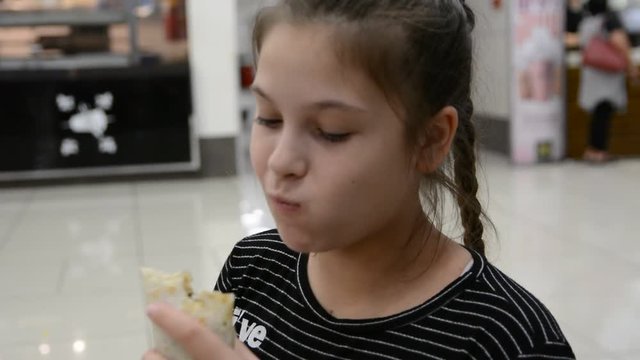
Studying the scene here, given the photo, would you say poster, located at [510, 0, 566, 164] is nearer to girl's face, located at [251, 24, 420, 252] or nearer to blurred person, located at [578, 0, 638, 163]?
blurred person, located at [578, 0, 638, 163]

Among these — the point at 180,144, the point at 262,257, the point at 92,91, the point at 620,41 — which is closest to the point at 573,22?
the point at 620,41

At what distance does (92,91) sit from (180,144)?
84 centimetres

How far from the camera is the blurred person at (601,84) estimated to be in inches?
258

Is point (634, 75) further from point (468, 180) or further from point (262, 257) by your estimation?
point (262, 257)

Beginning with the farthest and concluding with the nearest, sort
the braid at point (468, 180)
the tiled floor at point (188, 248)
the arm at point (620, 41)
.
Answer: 1. the arm at point (620, 41)
2. the tiled floor at point (188, 248)
3. the braid at point (468, 180)

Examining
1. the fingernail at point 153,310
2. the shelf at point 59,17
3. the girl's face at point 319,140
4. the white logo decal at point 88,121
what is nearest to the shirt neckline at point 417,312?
the girl's face at point 319,140

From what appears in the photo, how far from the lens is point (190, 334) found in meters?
0.71

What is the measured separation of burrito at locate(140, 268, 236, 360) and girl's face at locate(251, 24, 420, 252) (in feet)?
0.32

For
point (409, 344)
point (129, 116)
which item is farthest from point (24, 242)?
point (409, 344)

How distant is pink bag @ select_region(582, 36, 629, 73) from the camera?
6.54 meters

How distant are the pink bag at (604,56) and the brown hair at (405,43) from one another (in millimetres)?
6146

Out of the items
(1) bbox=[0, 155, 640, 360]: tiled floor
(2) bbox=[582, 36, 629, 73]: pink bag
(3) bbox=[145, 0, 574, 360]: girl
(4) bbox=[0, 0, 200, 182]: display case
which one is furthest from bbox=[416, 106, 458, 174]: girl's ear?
(2) bbox=[582, 36, 629, 73]: pink bag

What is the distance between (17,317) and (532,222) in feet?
9.42

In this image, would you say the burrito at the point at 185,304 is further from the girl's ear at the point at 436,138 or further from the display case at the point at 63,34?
the display case at the point at 63,34
